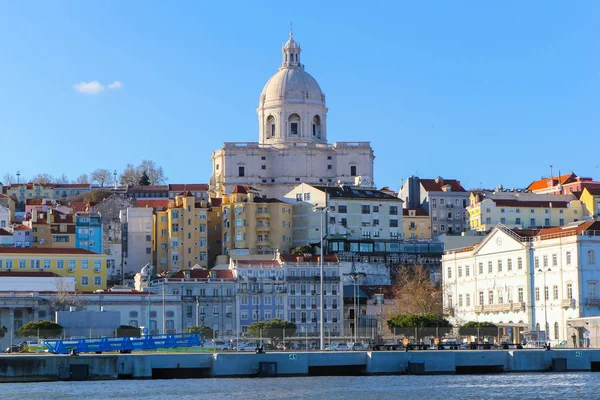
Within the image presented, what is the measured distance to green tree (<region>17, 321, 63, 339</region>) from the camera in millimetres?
92250

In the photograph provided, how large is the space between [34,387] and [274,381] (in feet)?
41.0

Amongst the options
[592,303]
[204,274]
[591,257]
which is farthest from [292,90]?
[592,303]

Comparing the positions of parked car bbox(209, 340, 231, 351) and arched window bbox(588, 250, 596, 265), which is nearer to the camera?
parked car bbox(209, 340, 231, 351)

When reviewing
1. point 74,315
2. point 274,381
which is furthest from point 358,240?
point 274,381

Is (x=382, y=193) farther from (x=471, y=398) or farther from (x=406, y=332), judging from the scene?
(x=471, y=398)

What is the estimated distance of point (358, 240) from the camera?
15538 centimetres

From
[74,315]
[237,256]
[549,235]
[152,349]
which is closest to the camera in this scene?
[152,349]

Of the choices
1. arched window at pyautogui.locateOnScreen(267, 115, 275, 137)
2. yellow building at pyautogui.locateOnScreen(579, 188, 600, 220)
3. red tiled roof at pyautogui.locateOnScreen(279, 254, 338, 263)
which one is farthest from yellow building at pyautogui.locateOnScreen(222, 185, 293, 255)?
yellow building at pyautogui.locateOnScreen(579, 188, 600, 220)

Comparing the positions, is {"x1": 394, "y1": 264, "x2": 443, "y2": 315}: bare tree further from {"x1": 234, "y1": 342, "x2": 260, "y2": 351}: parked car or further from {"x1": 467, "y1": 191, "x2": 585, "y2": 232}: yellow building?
{"x1": 467, "y1": 191, "x2": 585, "y2": 232}: yellow building

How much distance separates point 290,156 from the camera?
187625 mm

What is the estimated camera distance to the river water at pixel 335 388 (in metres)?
65.2

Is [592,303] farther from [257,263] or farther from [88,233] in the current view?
[88,233]

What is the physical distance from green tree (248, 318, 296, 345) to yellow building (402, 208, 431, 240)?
207 feet

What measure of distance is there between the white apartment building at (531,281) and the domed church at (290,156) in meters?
56.9
